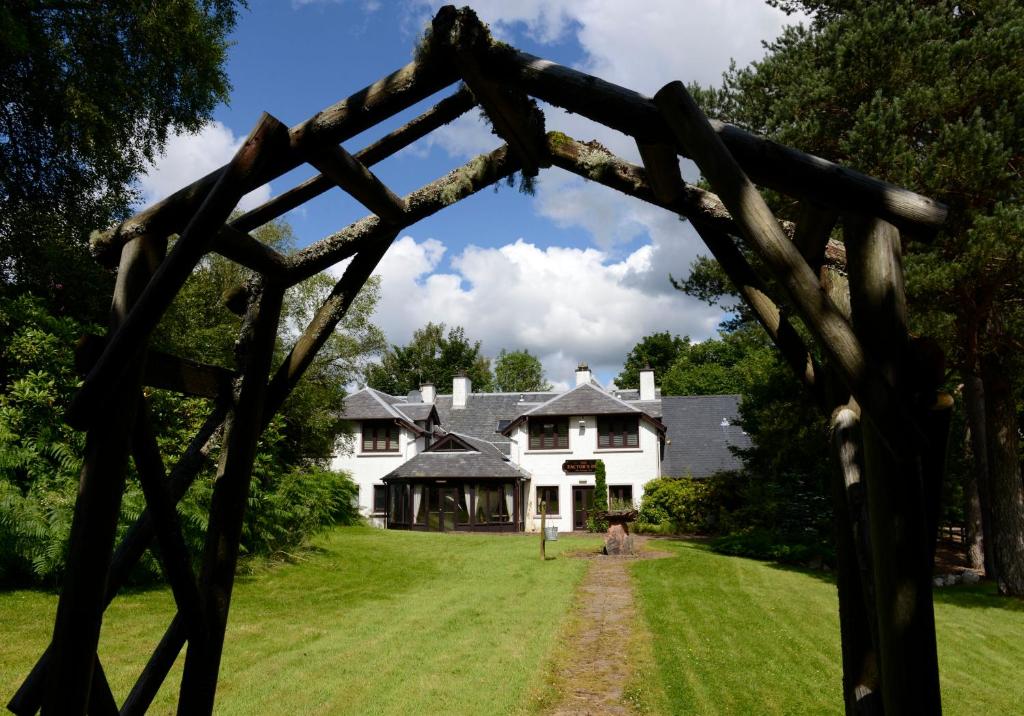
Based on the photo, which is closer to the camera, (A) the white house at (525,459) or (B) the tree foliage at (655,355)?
(A) the white house at (525,459)

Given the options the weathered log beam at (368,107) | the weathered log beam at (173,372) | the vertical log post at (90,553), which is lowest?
the vertical log post at (90,553)

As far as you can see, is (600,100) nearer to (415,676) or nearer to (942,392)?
(942,392)

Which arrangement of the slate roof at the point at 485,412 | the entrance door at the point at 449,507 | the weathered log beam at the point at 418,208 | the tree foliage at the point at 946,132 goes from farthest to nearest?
the slate roof at the point at 485,412, the entrance door at the point at 449,507, the tree foliage at the point at 946,132, the weathered log beam at the point at 418,208

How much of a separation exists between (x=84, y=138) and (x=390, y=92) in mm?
14385

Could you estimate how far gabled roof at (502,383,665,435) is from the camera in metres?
33.3

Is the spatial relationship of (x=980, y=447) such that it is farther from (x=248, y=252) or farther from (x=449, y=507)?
(x=449, y=507)

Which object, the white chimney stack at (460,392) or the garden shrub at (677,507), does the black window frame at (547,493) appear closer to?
the garden shrub at (677,507)

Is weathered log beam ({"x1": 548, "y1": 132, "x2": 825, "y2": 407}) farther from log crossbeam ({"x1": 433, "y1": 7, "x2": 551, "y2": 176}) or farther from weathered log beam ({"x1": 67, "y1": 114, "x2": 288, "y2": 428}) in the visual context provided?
weathered log beam ({"x1": 67, "y1": 114, "x2": 288, "y2": 428})

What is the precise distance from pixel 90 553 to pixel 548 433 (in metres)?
32.0

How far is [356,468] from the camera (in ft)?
117

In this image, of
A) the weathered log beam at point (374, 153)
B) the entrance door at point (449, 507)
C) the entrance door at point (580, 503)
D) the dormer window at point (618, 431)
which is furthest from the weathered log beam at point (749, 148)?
the entrance door at point (580, 503)

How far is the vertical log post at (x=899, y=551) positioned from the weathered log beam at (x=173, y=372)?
343cm

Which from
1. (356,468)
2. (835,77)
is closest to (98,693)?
(835,77)

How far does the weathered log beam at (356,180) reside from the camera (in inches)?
135
